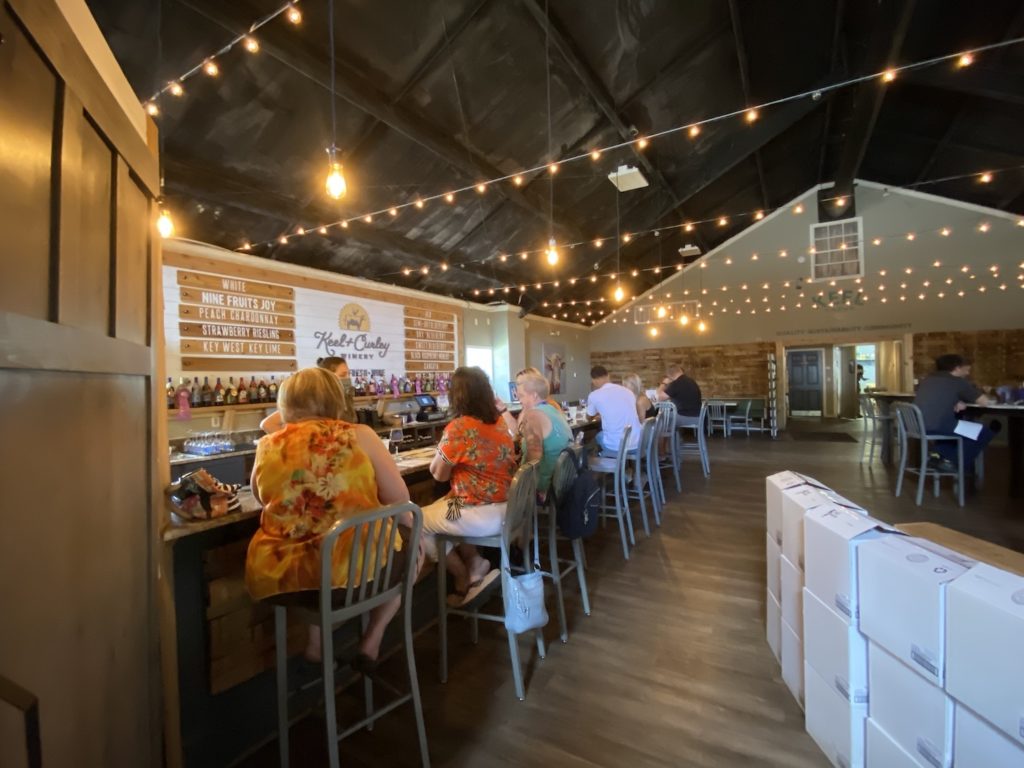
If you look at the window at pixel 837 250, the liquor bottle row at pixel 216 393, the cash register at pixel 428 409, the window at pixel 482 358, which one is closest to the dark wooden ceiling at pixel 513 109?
the window at pixel 482 358

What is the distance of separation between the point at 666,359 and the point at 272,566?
11.7 metres

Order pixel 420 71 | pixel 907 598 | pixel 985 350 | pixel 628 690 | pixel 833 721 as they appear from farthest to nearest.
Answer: pixel 985 350
pixel 420 71
pixel 628 690
pixel 833 721
pixel 907 598

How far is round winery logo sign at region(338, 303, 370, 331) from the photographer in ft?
18.9

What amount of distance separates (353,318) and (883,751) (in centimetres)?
588

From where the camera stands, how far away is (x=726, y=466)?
22.5 ft

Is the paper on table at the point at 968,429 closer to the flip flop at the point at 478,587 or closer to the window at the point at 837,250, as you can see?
the flip flop at the point at 478,587

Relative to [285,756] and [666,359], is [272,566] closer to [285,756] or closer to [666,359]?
[285,756]

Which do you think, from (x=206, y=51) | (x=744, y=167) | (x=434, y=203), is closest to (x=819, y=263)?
(x=744, y=167)

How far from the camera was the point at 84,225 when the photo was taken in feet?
3.36

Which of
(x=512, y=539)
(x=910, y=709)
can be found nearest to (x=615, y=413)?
(x=512, y=539)

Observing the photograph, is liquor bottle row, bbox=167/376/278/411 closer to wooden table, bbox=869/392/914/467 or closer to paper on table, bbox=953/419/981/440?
paper on table, bbox=953/419/981/440

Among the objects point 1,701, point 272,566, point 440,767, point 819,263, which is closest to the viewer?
point 1,701

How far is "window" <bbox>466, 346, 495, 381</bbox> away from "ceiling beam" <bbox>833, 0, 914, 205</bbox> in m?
6.46

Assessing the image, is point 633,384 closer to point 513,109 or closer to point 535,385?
point 535,385
